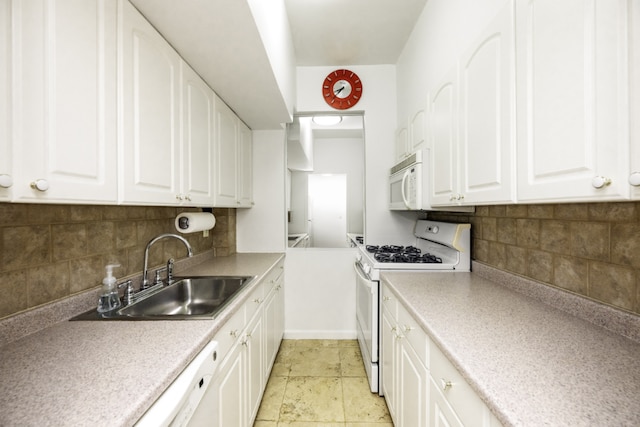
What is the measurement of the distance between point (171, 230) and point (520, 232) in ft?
6.84

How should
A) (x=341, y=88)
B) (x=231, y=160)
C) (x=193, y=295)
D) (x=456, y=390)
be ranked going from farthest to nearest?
(x=341, y=88)
(x=231, y=160)
(x=193, y=295)
(x=456, y=390)

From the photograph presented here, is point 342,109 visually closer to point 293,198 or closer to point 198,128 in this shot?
point 293,198

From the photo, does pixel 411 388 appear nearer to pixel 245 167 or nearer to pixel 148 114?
pixel 148 114

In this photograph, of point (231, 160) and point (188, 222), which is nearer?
point (188, 222)

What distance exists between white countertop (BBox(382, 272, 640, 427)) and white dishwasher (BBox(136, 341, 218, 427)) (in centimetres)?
76

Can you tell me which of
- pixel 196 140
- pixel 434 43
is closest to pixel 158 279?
pixel 196 140

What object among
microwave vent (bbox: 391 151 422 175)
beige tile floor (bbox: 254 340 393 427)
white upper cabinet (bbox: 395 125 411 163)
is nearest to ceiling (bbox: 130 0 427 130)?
white upper cabinet (bbox: 395 125 411 163)

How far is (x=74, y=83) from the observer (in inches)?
31.3

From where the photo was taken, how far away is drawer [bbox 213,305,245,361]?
3.67ft

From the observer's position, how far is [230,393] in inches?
48.0

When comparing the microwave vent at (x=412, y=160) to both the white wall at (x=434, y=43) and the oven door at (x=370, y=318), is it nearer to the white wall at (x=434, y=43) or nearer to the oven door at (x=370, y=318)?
Result: the white wall at (x=434, y=43)

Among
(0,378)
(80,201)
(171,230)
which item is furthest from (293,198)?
(0,378)

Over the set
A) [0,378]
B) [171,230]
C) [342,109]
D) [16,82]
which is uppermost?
[342,109]

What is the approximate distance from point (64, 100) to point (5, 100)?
14 cm
